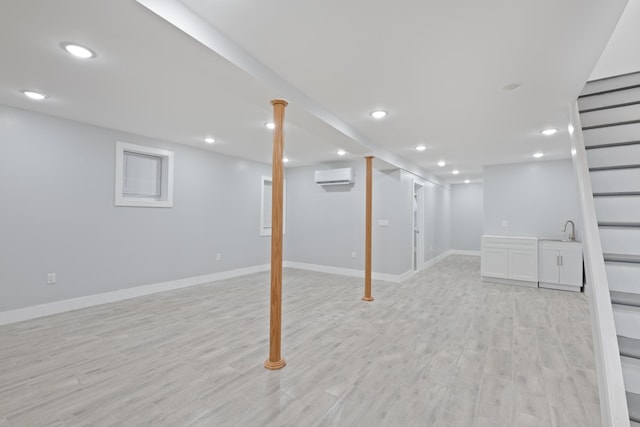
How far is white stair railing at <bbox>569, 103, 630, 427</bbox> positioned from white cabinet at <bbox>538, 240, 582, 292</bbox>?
412 cm

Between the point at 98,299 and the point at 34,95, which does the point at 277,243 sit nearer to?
the point at 34,95

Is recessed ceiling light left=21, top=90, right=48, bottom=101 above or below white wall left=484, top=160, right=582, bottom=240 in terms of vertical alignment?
above

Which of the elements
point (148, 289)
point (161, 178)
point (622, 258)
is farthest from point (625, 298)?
point (161, 178)

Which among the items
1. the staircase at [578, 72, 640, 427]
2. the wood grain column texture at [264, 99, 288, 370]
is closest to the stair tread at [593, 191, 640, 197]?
the staircase at [578, 72, 640, 427]

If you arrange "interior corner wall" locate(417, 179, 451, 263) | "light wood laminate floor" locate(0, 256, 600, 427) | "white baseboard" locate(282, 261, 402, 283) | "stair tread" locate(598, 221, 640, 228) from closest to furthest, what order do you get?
"light wood laminate floor" locate(0, 256, 600, 427)
"stair tread" locate(598, 221, 640, 228)
"white baseboard" locate(282, 261, 402, 283)
"interior corner wall" locate(417, 179, 451, 263)

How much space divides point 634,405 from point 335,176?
5.40 m

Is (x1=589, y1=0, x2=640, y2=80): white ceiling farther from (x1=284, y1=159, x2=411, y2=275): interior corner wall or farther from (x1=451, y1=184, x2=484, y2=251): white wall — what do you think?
(x1=451, y1=184, x2=484, y2=251): white wall

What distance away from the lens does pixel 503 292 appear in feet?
17.0

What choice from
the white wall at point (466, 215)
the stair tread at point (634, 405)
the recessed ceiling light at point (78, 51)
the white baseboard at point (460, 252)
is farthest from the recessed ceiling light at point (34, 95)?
the white baseboard at point (460, 252)

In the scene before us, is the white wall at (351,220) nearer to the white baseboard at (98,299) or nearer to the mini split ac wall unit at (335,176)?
the mini split ac wall unit at (335,176)

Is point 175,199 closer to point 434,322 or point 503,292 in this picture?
point 434,322

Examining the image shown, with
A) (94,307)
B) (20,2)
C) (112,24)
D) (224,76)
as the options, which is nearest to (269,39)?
(224,76)

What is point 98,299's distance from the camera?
4.16m

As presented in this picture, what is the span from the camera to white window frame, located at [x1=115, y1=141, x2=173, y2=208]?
4.38m
